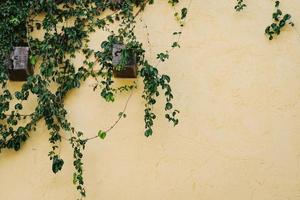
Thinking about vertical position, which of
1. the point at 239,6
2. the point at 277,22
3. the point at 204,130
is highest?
the point at 239,6

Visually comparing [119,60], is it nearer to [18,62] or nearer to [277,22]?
[18,62]

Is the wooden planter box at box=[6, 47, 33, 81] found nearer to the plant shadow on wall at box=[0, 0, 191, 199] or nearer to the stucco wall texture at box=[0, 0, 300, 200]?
the plant shadow on wall at box=[0, 0, 191, 199]

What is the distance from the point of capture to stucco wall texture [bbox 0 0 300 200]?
314 cm

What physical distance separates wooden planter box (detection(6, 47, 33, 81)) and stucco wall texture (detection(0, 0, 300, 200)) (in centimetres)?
39

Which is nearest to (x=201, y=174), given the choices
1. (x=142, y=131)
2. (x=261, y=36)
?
(x=142, y=131)

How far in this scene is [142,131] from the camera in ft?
10.9

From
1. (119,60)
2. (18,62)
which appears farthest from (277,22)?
(18,62)

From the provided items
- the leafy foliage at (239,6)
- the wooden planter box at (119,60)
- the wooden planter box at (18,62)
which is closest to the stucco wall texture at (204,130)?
the leafy foliage at (239,6)

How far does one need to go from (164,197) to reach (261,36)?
1368 millimetres

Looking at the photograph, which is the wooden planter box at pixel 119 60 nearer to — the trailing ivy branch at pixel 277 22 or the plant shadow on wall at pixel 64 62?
the plant shadow on wall at pixel 64 62

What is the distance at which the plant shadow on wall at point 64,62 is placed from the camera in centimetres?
326

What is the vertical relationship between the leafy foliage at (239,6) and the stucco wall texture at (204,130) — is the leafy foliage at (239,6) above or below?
above

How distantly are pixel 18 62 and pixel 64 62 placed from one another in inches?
13.5

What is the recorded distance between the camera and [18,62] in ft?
11.1
